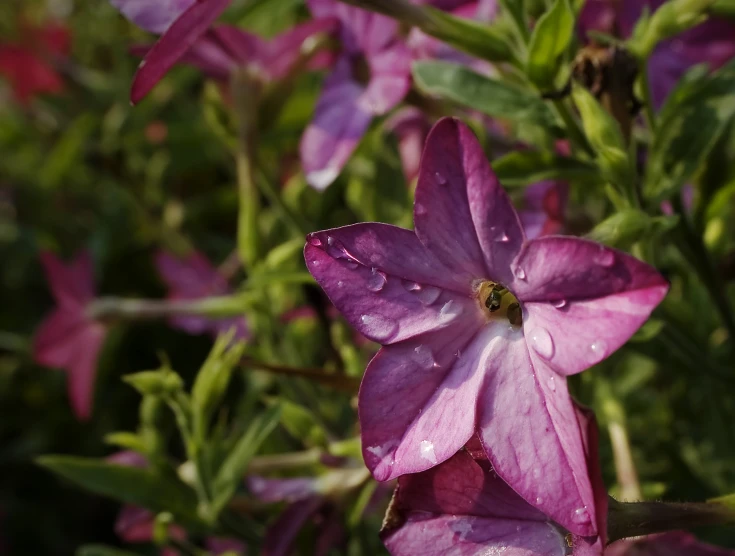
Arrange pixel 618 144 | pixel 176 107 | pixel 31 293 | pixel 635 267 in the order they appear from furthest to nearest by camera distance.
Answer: pixel 31 293
pixel 176 107
pixel 618 144
pixel 635 267

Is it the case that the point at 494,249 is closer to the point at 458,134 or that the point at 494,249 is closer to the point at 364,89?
the point at 458,134

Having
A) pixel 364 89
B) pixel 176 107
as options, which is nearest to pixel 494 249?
pixel 364 89

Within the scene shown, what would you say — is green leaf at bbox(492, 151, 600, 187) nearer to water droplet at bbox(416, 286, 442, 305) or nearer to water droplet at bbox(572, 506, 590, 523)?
water droplet at bbox(416, 286, 442, 305)

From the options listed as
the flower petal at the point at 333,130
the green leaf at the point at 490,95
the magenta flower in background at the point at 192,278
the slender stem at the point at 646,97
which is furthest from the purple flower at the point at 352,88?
the magenta flower in background at the point at 192,278

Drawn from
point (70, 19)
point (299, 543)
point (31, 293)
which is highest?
point (70, 19)

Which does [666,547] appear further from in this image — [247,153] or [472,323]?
[247,153]

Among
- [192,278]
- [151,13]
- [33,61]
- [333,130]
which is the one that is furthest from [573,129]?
[33,61]

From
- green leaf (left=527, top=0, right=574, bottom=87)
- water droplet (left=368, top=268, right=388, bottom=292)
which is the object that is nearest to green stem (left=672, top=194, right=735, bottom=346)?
green leaf (left=527, top=0, right=574, bottom=87)

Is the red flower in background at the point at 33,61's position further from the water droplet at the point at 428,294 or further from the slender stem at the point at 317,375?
the water droplet at the point at 428,294
